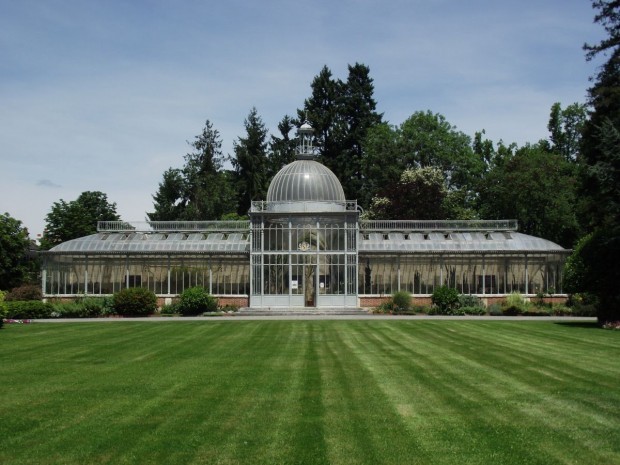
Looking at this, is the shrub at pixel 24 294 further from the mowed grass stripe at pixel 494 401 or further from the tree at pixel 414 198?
the tree at pixel 414 198

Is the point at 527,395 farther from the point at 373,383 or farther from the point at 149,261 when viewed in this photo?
the point at 149,261

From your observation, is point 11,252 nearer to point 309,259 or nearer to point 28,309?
point 28,309

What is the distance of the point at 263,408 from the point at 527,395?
491 cm

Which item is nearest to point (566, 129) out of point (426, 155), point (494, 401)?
point (426, 155)

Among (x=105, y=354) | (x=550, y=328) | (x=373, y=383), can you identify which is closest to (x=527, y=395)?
(x=373, y=383)

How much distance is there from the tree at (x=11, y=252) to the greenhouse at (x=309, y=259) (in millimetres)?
1898

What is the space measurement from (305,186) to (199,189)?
2007 cm

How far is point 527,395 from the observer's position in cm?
1314

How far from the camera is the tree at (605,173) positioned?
29141mm

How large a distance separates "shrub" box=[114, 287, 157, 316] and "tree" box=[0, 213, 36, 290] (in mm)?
8718

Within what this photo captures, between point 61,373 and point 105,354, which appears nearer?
point 61,373

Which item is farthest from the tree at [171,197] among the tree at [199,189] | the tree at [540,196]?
the tree at [540,196]

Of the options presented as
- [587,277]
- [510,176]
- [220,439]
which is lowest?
[220,439]

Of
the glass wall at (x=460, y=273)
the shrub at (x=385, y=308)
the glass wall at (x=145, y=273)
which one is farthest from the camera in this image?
the glass wall at (x=145, y=273)
